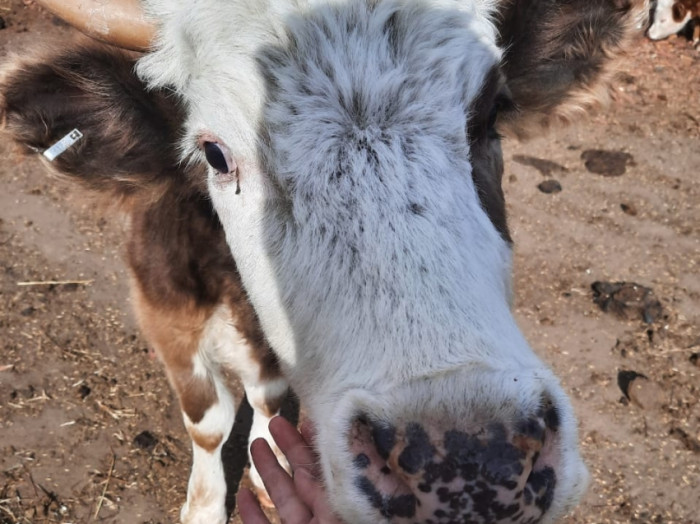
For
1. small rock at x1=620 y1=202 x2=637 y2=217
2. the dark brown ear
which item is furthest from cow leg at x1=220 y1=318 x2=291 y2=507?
small rock at x1=620 y1=202 x2=637 y2=217

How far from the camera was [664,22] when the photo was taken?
7738 millimetres

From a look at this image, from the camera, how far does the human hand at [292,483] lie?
2500 mm

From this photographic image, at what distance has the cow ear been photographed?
294 centimetres

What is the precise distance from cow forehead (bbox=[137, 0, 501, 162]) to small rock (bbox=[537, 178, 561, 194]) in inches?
145

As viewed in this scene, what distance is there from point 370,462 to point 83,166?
1861 mm

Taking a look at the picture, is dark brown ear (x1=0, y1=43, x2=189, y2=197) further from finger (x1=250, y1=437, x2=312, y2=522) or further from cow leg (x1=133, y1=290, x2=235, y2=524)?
finger (x1=250, y1=437, x2=312, y2=522)

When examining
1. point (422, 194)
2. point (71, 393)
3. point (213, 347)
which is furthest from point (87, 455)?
point (422, 194)

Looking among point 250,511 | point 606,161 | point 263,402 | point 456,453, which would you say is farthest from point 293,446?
point 606,161

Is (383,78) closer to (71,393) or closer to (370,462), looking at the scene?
(370,462)

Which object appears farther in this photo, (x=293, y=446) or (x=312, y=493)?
(x=293, y=446)

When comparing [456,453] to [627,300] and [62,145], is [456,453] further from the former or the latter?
[627,300]

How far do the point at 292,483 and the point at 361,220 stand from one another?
1257mm

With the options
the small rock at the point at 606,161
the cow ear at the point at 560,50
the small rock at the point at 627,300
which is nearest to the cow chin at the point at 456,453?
the cow ear at the point at 560,50

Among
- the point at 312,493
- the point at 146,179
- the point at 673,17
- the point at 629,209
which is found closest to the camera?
the point at 312,493
